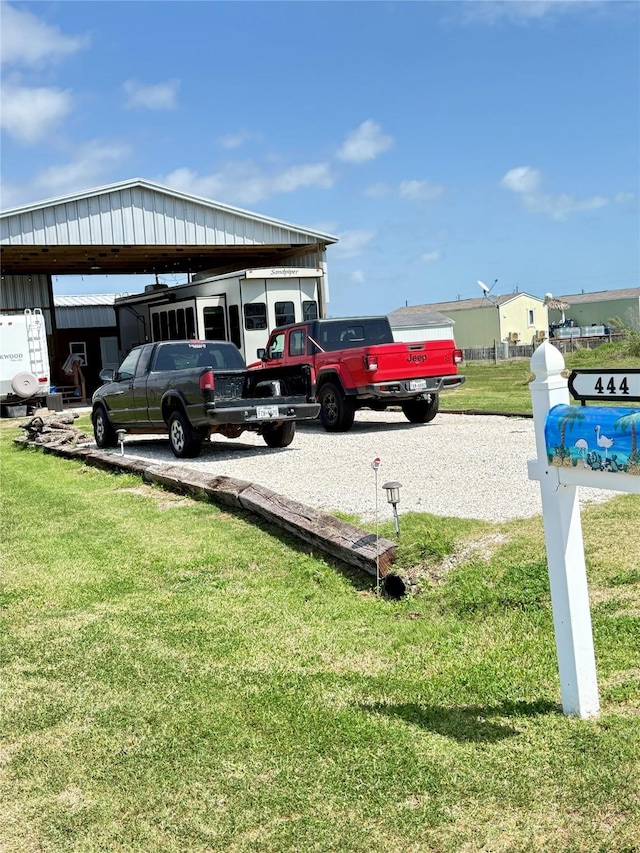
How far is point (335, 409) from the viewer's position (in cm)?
1591

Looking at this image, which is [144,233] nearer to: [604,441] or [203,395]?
[203,395]

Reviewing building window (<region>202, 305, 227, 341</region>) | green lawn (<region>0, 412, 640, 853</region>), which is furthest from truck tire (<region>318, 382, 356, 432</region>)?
building window (<region>202, 305, 227, 341</region>)

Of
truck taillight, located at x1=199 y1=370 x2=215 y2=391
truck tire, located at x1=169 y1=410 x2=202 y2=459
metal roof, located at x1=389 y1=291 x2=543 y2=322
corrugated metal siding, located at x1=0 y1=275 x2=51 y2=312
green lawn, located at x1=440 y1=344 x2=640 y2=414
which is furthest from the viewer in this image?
metal roof, located at x1=389 y1=291 x2=543 y2=322

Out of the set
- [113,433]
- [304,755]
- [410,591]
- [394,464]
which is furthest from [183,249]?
[304,755]

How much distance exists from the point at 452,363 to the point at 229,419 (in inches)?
187

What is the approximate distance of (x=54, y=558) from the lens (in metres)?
7.62

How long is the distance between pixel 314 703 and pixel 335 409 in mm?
11654

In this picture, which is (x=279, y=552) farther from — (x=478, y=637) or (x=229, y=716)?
(x=229, y=716)

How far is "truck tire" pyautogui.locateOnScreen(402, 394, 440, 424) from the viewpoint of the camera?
16109 mm

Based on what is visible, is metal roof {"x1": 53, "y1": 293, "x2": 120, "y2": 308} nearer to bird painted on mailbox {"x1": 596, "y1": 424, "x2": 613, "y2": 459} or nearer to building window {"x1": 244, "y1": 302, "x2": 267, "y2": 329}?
building window {"x1": 244, "y1": 302, "x2": 267, "y2": 329}

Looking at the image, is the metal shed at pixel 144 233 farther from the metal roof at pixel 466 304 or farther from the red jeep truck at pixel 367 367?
the metal roof at pixel 466 304

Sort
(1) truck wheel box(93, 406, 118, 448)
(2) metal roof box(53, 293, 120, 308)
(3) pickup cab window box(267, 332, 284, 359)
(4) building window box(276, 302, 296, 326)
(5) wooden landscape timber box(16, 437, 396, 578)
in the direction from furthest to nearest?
1. (2) metal roof box(53, 293, 120, 308)
2. (4) building window box(276, 302, 296, 326)
3. (3) pickup cab window box(267, 332, 284, 359)
4. (1) truck wheel box(93, 406, 118, 448)
5. (5) wooden landscape timber box(16, 437, 396, 578)

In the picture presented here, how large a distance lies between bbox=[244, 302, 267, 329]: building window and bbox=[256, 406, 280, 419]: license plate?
11.0 metres

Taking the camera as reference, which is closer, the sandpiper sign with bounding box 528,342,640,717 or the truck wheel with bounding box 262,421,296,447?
the sandpiper sign with bounding box 528,342,640,717
